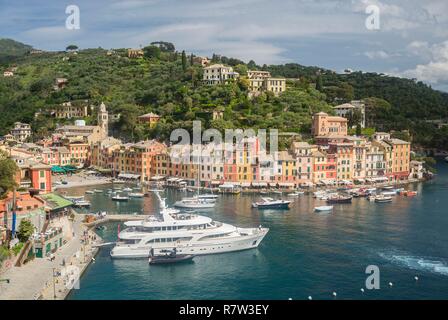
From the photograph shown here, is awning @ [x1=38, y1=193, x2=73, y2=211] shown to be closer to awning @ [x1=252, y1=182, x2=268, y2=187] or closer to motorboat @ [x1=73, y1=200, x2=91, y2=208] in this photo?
motorboat @ [x1=73, y1=200, x2=91, y2=208]

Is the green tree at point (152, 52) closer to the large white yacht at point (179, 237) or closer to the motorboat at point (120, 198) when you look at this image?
the motorboat at point (120, 198)

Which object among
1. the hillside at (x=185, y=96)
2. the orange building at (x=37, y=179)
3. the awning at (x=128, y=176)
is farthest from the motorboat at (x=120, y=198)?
the hillside at (x=185, y=96)

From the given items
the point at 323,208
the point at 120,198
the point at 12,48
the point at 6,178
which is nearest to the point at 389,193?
the point at 323,208

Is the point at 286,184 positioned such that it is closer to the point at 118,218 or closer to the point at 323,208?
the point at 323,208

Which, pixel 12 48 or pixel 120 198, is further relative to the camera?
pixel 12 48

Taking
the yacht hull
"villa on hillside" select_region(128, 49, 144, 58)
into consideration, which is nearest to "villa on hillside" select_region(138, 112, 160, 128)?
"villa on hillside" select_region(128, 49, 144, 58)

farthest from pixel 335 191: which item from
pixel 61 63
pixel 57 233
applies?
pixel 61 63
